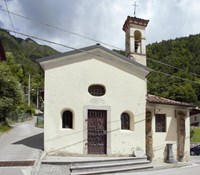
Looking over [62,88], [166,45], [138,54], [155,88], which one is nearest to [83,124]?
[62,88]

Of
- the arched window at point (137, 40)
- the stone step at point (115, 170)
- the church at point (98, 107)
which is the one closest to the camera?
the stone step at point (115, 170)

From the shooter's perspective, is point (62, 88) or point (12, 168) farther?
point (62, 88)

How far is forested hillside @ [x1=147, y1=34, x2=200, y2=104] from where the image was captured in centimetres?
6179

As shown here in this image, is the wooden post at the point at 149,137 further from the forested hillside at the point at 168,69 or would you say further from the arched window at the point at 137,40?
the forested hillside at the point at 168,69

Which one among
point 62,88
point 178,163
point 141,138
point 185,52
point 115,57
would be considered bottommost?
point 178,163

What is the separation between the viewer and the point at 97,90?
18375 millimetres

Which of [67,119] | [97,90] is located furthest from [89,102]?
[67,119]

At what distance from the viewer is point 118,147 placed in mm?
17875

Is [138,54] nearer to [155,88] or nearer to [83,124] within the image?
[83,124]

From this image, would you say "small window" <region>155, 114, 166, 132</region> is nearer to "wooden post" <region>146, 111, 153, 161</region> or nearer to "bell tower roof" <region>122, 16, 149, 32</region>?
"wooden post" <region>146, 111, 153, 161</region>

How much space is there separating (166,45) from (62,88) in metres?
61.6

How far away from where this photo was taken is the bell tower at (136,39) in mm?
21547

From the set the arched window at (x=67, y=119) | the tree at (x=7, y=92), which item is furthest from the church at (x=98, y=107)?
the tree at (x=7, y=92)

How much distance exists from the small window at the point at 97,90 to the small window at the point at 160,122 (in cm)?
399
